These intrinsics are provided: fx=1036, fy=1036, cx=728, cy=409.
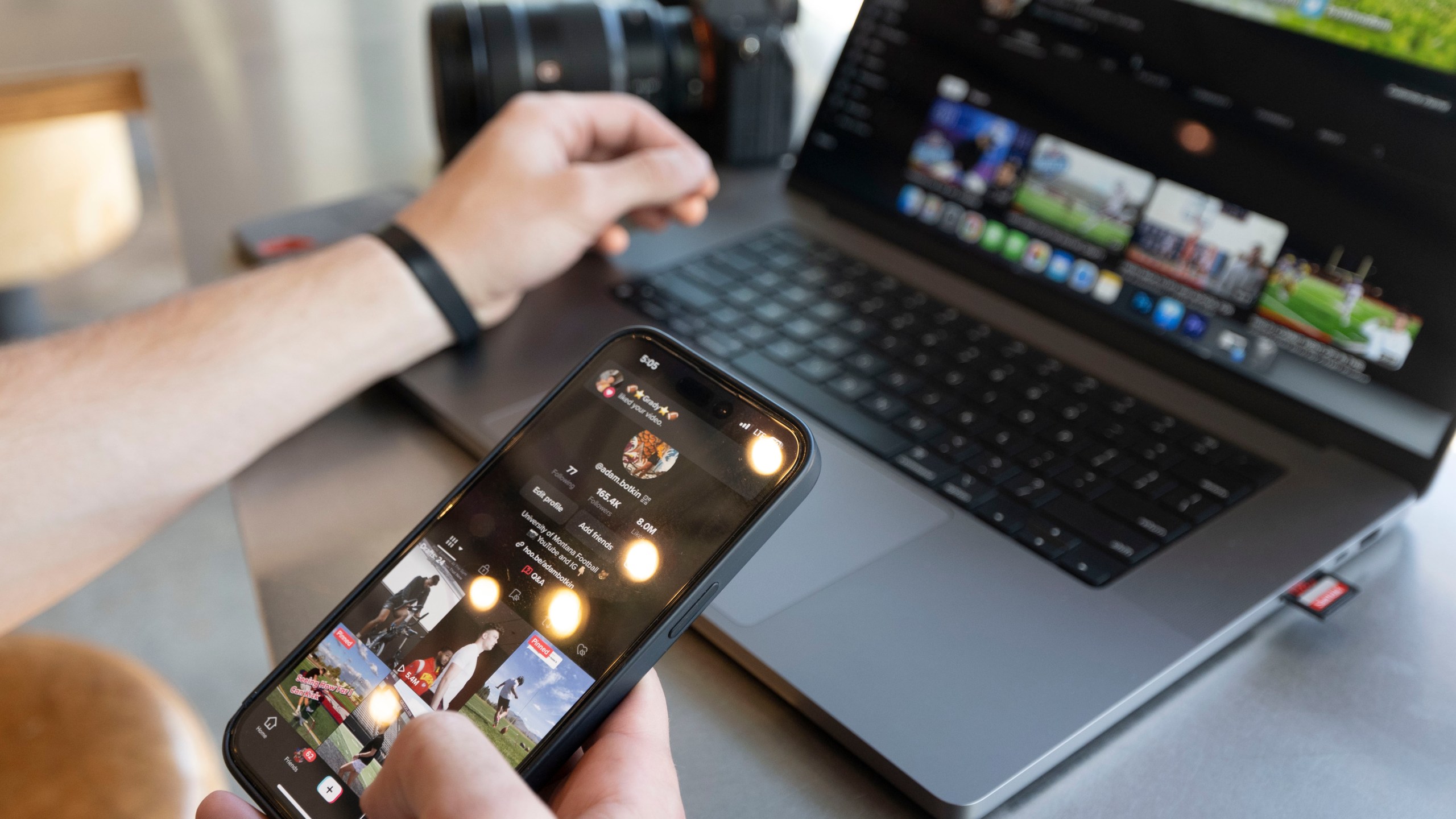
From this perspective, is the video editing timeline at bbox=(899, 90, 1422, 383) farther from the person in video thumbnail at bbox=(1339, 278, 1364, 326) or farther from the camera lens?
the camera lens

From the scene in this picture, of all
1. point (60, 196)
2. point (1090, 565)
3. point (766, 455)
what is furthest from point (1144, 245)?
point (60, 196)

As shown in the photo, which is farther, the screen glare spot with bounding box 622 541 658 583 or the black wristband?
the black wristband

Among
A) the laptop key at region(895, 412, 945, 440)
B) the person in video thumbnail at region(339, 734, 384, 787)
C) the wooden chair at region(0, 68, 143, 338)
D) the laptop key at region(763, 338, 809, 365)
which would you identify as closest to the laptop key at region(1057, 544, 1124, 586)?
the laptop key at region(895, 412, 945, 440)

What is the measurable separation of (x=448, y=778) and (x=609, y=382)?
0.18 meters

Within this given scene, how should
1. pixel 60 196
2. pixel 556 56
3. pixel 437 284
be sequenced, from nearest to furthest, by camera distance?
pixel 437 284
pixel 556 56
pixel 60 196

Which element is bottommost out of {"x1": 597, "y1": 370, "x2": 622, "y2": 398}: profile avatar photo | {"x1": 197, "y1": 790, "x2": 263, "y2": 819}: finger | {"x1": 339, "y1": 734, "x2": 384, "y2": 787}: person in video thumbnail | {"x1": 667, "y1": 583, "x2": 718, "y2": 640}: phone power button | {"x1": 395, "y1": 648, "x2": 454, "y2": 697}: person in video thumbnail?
{"x1": 197, "y1": 790, "x2": 263, "y2": 819}: finger

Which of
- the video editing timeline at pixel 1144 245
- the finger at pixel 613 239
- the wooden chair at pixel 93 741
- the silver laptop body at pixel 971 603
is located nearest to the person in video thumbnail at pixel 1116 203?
the video editing timeline at pixel 1144 245

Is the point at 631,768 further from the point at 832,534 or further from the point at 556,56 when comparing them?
the point at 556,56

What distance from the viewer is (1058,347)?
0.66 meters

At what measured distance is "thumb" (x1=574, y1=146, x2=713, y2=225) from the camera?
67 cm

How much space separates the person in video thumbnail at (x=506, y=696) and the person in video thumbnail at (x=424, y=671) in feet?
0.09

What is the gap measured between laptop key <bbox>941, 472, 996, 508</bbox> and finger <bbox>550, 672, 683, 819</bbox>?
0.66 ft

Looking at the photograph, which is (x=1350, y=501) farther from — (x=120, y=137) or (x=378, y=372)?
(x=120, y=137)

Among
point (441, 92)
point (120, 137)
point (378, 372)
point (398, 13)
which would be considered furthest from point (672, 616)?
point (120, 137)
